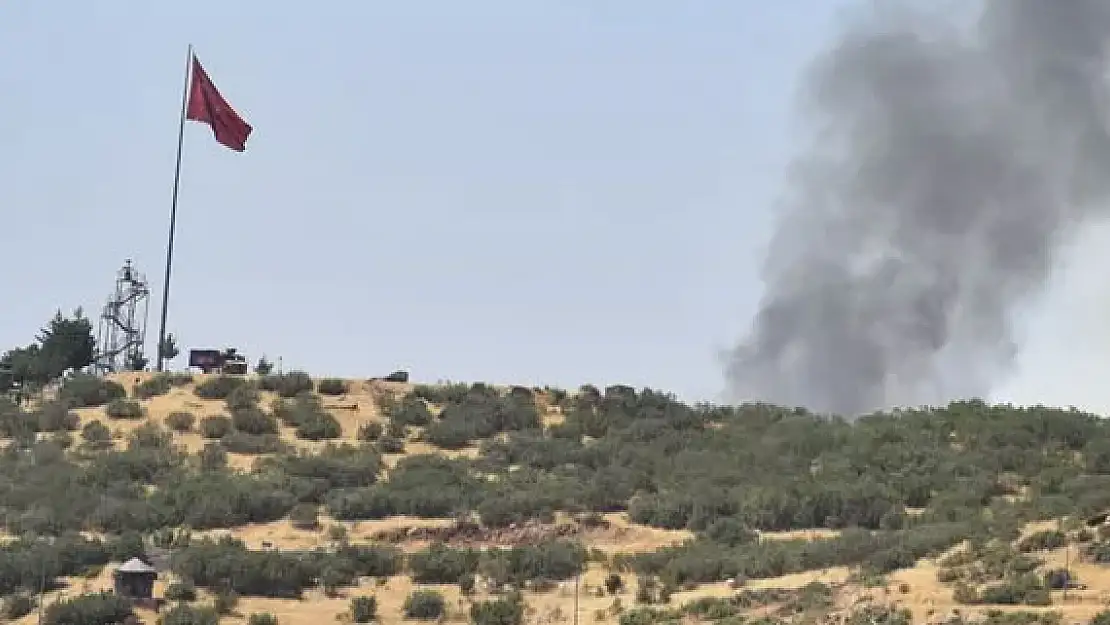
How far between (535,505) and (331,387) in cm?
1730

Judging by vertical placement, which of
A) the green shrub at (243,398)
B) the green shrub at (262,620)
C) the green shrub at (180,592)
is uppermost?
the green shrub at (243,398)

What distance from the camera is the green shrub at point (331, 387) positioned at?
68.5 metres

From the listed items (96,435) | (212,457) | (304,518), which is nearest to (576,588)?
(304,518)

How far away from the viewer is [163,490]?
55344mm

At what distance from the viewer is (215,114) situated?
64062 millimetres

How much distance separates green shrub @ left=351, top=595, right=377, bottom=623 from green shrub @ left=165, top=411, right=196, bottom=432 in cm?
1993

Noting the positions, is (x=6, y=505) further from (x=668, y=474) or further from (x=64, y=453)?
(x=668, y=474)

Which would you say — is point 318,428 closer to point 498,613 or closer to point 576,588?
point 576,588

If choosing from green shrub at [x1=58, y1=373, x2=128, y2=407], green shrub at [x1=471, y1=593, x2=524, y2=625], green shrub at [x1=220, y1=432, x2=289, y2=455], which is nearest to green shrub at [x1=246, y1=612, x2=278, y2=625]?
green shrub at [x1=471, y1=593, x2=524, y2=625]

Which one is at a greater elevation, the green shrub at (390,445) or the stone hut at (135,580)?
the green shrub at (390,445)

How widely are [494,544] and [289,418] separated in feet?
50.7

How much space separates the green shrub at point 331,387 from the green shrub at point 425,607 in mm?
24700

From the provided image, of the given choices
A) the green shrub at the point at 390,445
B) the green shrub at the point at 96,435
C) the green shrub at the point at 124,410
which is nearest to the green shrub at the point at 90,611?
the green shrub at the point at 96,435

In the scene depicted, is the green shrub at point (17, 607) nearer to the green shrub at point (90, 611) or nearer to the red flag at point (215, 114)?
the green shrub at point (90, 611)
